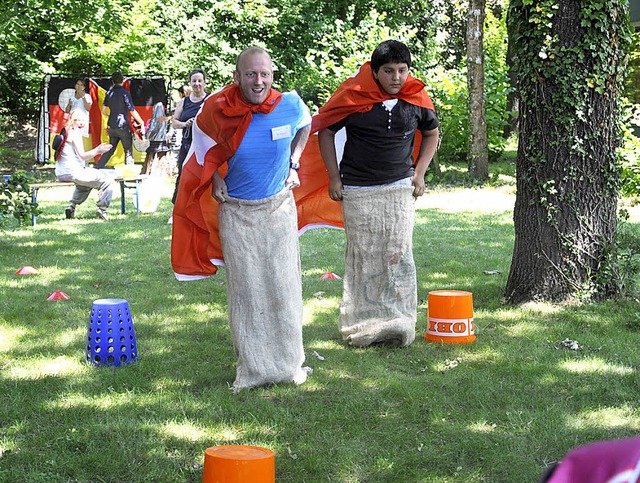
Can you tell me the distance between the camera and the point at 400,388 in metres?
5.89

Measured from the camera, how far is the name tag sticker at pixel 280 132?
19.3ft

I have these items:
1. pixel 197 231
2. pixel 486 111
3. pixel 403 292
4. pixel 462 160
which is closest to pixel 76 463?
pixel 197 231

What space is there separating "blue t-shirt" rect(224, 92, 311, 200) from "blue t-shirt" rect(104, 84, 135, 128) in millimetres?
16004

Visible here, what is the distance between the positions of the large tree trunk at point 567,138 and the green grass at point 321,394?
1.48ft

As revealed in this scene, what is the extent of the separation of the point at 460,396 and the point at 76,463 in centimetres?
239

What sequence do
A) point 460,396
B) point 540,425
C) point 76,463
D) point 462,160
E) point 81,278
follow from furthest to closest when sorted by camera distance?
1. point 462,160
2. point 81,278
3. point 460,396
4. point 540,425
5. point 76,463

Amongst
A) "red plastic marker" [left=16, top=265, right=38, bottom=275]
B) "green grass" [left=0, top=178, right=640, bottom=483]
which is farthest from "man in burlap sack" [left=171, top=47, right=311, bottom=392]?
"red plastic marker" [left=16, top=265, right=38, bottom=275]

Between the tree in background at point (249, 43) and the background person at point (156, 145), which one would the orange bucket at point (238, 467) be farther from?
the tree in background at point (249, 43)

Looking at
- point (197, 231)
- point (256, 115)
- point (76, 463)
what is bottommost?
point (76, 463)

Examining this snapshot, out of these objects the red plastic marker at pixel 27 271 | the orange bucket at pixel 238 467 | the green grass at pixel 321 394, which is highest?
the orange bucket at pixel 238 467

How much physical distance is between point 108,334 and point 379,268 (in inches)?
81.4

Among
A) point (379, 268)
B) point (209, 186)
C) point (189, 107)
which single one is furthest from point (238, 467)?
point (189, 107)

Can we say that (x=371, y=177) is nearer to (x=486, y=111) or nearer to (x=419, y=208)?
(x=419, y=208)

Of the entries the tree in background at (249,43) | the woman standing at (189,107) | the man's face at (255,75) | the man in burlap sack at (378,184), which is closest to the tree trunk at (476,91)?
the tree in background at (249,43)
